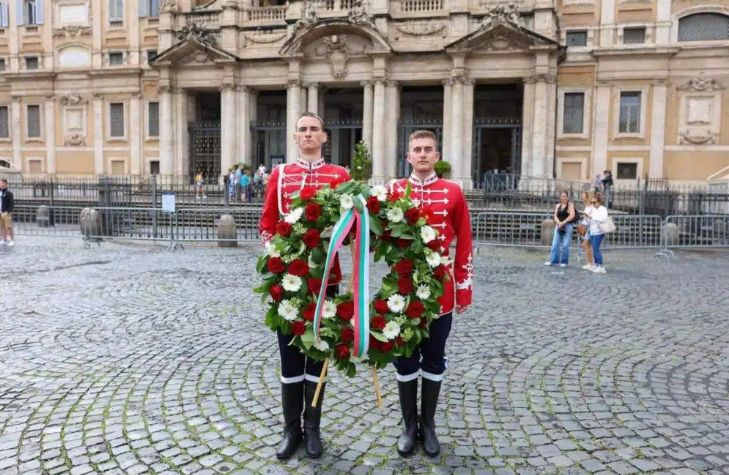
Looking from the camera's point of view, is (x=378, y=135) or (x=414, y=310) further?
(x=378, y=135)

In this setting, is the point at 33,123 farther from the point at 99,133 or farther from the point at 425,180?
the point at 425,180

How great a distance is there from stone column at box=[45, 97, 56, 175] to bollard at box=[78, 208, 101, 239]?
23551 mm

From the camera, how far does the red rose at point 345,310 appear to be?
134 inches

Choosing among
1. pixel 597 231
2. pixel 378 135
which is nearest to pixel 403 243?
pixel 597 231

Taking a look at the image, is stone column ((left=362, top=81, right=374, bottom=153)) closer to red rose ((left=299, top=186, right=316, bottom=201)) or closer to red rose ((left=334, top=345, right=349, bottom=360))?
red rose ((left=299, top=186, right=316, bottom=201))

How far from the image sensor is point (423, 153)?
3742 millimetres

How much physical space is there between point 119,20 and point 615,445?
3753 cm

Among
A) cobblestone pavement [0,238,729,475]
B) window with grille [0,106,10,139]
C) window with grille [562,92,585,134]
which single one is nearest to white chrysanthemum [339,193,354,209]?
cobblestone pavement [0,238,729,475]

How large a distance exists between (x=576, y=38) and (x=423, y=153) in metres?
29.0

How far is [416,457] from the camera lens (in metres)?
3.72

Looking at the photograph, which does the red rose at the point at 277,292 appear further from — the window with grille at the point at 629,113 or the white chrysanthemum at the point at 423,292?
the window with grille at the point at 629,113

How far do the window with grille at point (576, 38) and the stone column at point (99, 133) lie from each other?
2616 centimetres

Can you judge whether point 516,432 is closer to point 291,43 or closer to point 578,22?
point 291,43

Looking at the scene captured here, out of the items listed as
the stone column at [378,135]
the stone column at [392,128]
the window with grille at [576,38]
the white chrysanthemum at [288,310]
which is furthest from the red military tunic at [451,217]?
the window with grille at [576,38]
